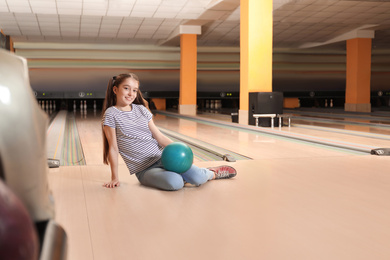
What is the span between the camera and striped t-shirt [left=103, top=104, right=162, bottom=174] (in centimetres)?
271

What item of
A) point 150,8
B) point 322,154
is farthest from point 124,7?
point 322,154

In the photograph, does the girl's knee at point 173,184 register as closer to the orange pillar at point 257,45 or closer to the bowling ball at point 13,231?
the bowling ball at point 13,231

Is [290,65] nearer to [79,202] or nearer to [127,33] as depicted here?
[127,33]

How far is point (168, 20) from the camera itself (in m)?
11.3

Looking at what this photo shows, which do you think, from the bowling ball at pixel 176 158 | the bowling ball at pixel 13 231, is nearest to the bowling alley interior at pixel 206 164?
the bowling ball at pixel 13 231

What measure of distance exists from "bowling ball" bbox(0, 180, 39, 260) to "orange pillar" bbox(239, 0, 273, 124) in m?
7.56

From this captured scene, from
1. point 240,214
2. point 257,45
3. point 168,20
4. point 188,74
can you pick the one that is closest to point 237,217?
point 240,214

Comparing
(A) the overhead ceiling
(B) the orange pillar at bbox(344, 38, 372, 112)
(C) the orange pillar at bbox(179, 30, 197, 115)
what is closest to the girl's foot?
(A) the overhead ceiling

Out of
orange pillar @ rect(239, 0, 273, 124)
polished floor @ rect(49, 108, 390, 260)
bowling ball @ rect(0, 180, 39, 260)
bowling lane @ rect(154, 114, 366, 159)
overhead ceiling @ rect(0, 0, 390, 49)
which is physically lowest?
bowling lane @ rect(154, 114, 366, 159)

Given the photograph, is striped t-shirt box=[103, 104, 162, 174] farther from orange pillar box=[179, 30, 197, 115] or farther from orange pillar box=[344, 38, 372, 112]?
orange pillar box=[344, 38, 372, 112]

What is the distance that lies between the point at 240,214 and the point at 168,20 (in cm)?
986

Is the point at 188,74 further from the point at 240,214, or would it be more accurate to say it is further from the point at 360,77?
the point at 240,214

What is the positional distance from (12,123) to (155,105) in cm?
1624

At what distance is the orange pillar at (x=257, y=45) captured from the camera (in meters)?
7.84
